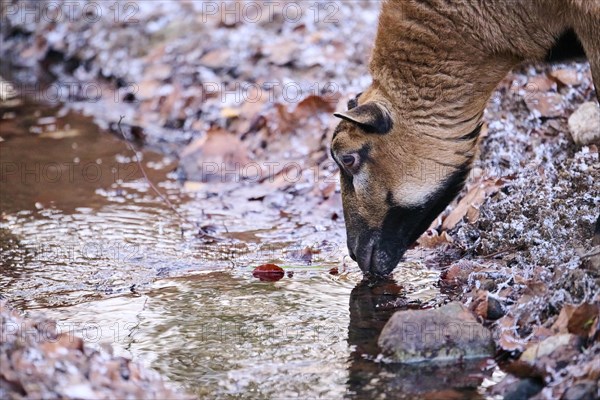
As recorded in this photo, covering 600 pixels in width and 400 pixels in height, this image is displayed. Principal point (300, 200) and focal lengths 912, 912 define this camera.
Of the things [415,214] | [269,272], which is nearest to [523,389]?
[415,214]

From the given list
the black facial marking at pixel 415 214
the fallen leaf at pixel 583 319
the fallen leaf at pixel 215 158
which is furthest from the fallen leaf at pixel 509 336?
the fallen leaf at pixel 215 158

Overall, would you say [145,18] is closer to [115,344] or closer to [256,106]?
[256,106]

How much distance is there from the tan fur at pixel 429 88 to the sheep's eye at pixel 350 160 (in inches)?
1.6

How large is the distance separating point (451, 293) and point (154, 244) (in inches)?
91.3

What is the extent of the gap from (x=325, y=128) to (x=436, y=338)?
4245 mm

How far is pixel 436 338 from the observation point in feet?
13.9

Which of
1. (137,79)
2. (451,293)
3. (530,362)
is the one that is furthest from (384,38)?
(137,79)

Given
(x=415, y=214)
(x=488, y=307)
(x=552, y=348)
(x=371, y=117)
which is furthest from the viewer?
(x=415, y=214)

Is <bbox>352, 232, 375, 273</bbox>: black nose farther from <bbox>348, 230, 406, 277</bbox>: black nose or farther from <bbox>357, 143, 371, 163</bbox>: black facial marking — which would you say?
<bbox>357, 143, 371, 163</bbox>: black facial marking

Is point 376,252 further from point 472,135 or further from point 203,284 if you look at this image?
point 203,284

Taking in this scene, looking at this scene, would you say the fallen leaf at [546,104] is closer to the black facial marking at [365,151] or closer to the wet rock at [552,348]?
the black facial marking at [365,151]

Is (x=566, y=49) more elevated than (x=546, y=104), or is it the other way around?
(x=566, y=49)

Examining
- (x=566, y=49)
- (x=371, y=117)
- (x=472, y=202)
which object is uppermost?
(x=566, y=49)

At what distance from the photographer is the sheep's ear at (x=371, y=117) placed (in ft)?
16.7
